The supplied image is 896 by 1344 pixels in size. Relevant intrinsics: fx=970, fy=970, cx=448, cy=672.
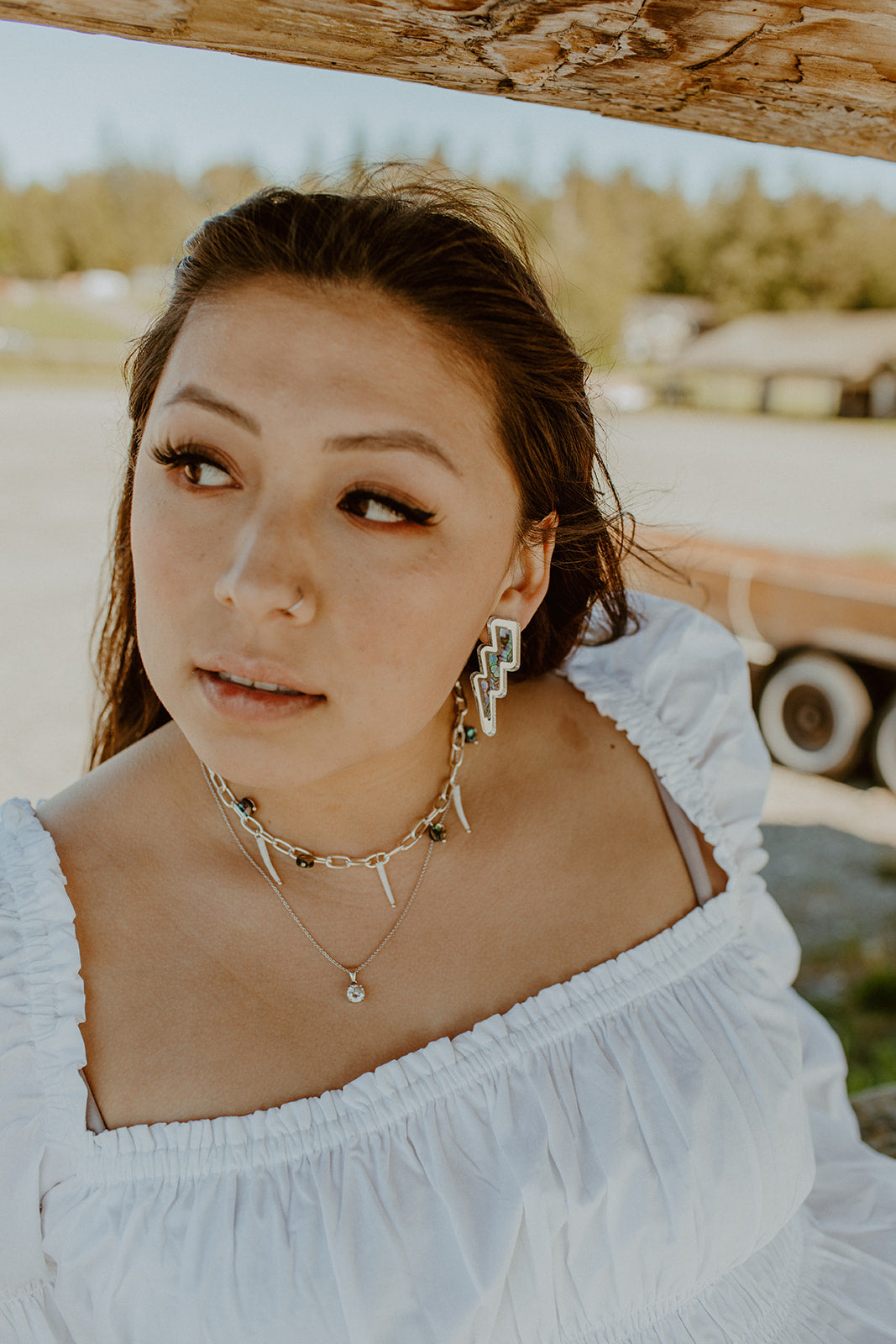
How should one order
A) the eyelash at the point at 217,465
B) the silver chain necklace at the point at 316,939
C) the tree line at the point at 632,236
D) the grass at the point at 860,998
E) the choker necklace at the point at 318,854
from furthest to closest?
the tree line at the point at 632,236 → the grass at the point at 860,998 → the choker necklace at the point at 318,854 → the silver chain necklace at the point at 316,939 → the eyelash at the point at 217,465

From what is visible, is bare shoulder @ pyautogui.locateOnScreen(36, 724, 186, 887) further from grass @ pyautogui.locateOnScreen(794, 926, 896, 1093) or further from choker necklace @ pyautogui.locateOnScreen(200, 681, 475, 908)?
grass @ pyautogui.locateOnScreen(794, 926, 896, 1093)

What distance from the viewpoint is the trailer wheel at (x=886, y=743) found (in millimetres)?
5617

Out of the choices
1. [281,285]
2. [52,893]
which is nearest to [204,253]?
[281,285]

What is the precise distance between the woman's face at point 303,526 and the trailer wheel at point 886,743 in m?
4.98

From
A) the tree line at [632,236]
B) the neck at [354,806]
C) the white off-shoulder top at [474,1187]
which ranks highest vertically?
the neck at [354,806]

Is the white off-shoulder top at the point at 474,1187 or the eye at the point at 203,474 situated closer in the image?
the white off-shoulder top at the point at 474,1187

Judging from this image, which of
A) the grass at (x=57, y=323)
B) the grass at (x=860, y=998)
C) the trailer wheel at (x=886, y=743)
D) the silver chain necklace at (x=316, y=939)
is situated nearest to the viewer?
the silver chain necklace at (x=316, y=939)

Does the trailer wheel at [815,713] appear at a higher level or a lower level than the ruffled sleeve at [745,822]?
lower

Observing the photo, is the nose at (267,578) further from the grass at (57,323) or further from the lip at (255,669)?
the grass at (57,323)

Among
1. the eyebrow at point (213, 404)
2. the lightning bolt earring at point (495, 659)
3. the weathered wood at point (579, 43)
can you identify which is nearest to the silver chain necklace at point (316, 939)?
the lightning bolt earring at point (495, 659)

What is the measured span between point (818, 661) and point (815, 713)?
0.36 metres

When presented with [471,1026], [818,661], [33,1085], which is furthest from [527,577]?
[818,661]

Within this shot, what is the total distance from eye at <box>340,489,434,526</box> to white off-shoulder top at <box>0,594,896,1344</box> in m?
0.65

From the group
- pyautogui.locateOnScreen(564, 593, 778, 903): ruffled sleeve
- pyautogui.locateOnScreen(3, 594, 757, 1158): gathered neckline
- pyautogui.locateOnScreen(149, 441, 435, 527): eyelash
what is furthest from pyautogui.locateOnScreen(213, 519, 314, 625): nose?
pyautogui.locateOnScreen(564, 593, 778, 903): ruffled sleeve
